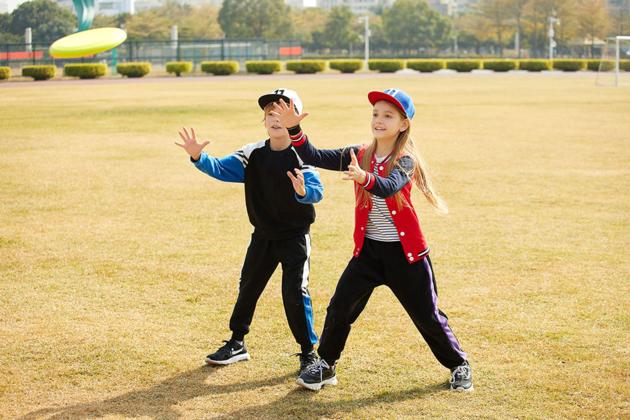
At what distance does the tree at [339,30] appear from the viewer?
105 metres

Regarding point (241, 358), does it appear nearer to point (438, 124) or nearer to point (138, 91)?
point (438, 124)

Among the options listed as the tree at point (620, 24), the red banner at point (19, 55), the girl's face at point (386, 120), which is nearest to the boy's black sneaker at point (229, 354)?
the girl's face at point (386, 120)

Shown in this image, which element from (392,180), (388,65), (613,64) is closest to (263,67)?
(388,65)

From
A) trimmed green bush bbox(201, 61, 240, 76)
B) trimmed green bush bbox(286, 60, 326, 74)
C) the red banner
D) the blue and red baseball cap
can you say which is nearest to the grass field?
the blue and red baseball cap

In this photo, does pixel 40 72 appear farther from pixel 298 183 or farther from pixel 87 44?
pixel 298 183

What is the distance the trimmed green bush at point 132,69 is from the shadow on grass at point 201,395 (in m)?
45.4

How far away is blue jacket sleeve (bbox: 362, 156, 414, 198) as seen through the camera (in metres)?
4.41

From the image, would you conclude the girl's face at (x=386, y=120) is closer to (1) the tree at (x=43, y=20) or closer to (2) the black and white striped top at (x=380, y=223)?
(2) the black and white striped top at (x=380, y=223)

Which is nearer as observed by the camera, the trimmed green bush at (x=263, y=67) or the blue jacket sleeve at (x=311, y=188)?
the blue jacket sleeve at (x=311, y=188)

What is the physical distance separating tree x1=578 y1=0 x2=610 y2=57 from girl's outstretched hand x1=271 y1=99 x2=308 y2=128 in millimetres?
98651

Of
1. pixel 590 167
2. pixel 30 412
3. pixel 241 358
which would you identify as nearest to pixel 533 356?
pixel 241 358

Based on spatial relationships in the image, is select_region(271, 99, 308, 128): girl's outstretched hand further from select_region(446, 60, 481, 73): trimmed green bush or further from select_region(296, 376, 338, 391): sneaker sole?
select_region(446, 60, 481, 73): trimmed green bush

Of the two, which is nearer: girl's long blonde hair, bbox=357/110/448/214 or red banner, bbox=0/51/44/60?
girl's long blonde hair, bbox=357/110/448/214

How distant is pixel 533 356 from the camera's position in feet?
18.0
